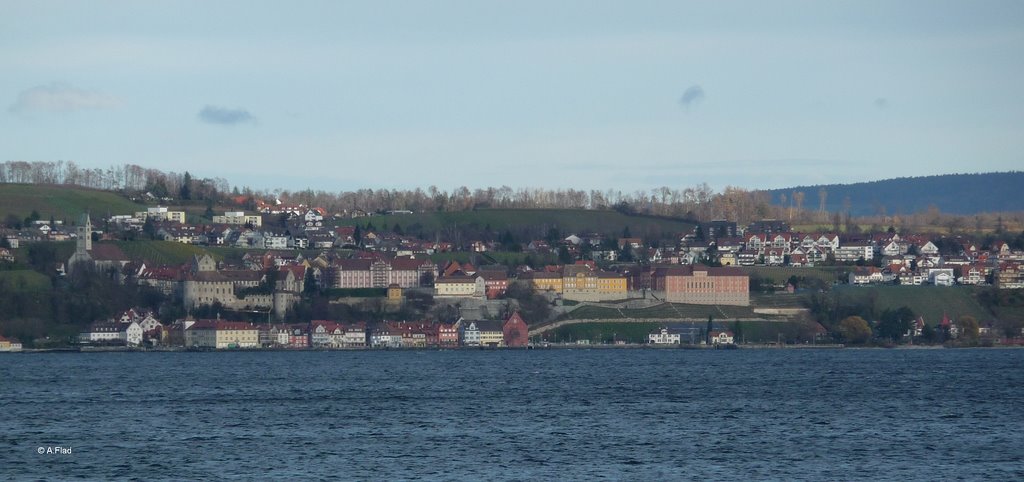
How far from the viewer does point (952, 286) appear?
10906cm

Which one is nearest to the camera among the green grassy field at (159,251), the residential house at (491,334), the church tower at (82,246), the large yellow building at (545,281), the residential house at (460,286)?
the residential house at (491,334)

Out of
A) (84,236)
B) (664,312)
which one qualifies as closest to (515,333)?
(664,312)

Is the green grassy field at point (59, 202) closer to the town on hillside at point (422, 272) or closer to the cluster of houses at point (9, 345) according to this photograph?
the town on hillside at point (422, 272)

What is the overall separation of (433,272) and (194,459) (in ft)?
248

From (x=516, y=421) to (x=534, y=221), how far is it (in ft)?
325

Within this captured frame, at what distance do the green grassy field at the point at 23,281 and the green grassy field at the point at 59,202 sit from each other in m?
25.6

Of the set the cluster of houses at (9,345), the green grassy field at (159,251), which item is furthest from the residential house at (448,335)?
the green grassy field at (159,251)

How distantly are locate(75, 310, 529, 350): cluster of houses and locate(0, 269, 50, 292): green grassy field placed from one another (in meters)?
5.13

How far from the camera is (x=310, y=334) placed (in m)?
95.9

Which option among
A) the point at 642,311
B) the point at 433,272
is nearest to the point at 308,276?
the point at 433,272

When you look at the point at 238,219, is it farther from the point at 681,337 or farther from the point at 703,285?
the point at 681,337

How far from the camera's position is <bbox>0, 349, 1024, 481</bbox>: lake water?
35219 mm

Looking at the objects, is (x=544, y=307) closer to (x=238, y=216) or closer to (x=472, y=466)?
(x=238, y=216)

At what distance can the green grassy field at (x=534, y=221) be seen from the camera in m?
142
